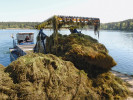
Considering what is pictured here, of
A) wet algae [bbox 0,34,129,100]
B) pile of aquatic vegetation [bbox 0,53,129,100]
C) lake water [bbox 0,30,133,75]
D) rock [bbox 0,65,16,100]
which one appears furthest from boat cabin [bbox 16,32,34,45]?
rock [bbox 0,65,16,100]

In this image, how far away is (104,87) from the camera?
7.11 m

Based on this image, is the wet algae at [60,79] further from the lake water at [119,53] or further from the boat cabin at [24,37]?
the boat cabin at [24,37]

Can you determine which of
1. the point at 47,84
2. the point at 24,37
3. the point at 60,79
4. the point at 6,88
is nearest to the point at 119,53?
the point at 24,37

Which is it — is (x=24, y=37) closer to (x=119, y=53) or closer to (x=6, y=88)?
(x=119, y=53)

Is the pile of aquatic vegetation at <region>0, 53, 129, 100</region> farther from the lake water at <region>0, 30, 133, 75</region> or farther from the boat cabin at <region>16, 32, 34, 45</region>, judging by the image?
the boat cabin at <region>16, 32, 34, 45</region>

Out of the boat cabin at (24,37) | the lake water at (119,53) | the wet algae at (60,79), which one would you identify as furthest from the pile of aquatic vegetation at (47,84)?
Answer: the boat cabin at (24,37)

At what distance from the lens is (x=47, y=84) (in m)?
5.58

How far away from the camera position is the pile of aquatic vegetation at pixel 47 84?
15.9ft

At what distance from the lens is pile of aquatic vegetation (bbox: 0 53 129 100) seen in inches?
191

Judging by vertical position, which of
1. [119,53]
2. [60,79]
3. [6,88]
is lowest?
[119,53]

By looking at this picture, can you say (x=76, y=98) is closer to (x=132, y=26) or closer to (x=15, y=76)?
(x=15, y=76)

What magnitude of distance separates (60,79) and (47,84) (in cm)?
75

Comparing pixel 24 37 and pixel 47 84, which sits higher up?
pixel 24 37

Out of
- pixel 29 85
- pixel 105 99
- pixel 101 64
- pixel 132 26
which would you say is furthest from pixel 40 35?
pixel 132 26
